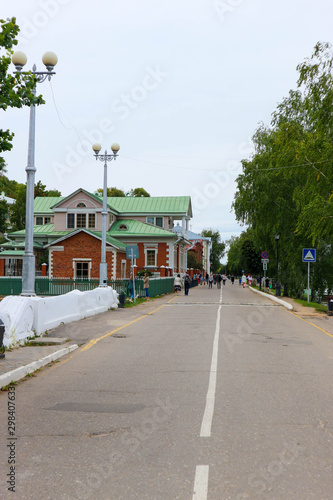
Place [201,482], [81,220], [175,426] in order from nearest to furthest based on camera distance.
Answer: [201,482] → [175,426] → [81,220]

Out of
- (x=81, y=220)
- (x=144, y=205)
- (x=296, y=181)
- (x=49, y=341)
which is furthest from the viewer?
(x=144, y=205)

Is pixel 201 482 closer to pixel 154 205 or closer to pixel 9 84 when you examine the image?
pixel 9 84

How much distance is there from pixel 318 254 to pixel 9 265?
3029cm

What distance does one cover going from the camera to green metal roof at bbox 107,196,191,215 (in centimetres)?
5971

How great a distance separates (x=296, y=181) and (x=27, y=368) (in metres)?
29.6

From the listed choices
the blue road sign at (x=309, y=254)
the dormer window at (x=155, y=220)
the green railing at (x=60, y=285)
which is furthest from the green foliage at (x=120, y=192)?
the blue road sign at (x=309, y=254)

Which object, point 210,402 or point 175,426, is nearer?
point 175,426

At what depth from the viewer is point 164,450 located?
4906 millimetres

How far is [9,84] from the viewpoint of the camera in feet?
26.0

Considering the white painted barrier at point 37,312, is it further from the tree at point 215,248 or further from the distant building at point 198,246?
the tree at point 215,248

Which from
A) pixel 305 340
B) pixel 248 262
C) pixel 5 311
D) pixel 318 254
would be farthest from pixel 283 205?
pixel 248 262

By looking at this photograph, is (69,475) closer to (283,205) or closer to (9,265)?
(283,205)

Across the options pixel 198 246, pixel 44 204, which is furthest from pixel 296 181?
pixel 198 246

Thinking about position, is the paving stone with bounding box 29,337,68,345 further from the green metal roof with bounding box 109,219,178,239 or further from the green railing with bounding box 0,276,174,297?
the green metal roof with bounding box 109,219,178,239
